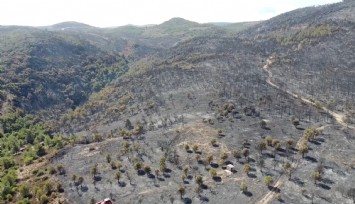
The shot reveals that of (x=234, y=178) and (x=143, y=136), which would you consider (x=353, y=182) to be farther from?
(x=143, y=136)

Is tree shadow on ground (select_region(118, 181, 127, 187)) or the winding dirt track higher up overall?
the winding dirt track

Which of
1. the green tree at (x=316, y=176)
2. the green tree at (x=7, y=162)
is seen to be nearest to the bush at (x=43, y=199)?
the green tree at (x=7, y=162)

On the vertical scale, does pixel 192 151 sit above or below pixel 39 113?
above

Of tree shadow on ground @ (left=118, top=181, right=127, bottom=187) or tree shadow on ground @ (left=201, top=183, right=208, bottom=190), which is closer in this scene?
tree shadow on ground @ (left=201, top=183, right=208, bottom=190)

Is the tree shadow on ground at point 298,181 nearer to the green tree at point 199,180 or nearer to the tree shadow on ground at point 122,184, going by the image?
the green tree at point 199,180

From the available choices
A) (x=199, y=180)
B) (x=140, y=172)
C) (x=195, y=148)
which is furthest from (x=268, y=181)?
(x=140, y=172)

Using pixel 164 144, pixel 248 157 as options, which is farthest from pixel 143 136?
pixel 248 157

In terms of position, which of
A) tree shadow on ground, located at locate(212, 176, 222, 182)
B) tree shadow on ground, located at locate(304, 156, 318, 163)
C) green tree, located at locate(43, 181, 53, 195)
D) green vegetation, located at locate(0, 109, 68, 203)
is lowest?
green vegetation, located at locate(0, 109, 68, 203)

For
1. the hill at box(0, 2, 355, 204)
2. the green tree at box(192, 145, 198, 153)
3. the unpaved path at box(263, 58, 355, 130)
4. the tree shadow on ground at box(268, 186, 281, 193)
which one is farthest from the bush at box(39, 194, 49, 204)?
the unpaved path at box(263, 58, 355, 130)

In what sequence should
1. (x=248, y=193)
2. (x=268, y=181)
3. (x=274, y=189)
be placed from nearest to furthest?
(x=248, y=193) < (x=274, y=189) < (x=268, y=181)

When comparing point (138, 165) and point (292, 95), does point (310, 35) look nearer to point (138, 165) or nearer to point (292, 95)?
point (292, 95)

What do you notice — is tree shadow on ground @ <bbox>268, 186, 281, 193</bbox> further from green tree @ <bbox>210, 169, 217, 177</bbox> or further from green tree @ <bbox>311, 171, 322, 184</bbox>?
green tree @ <bbox>210, 169, 217, 177</bbox>
